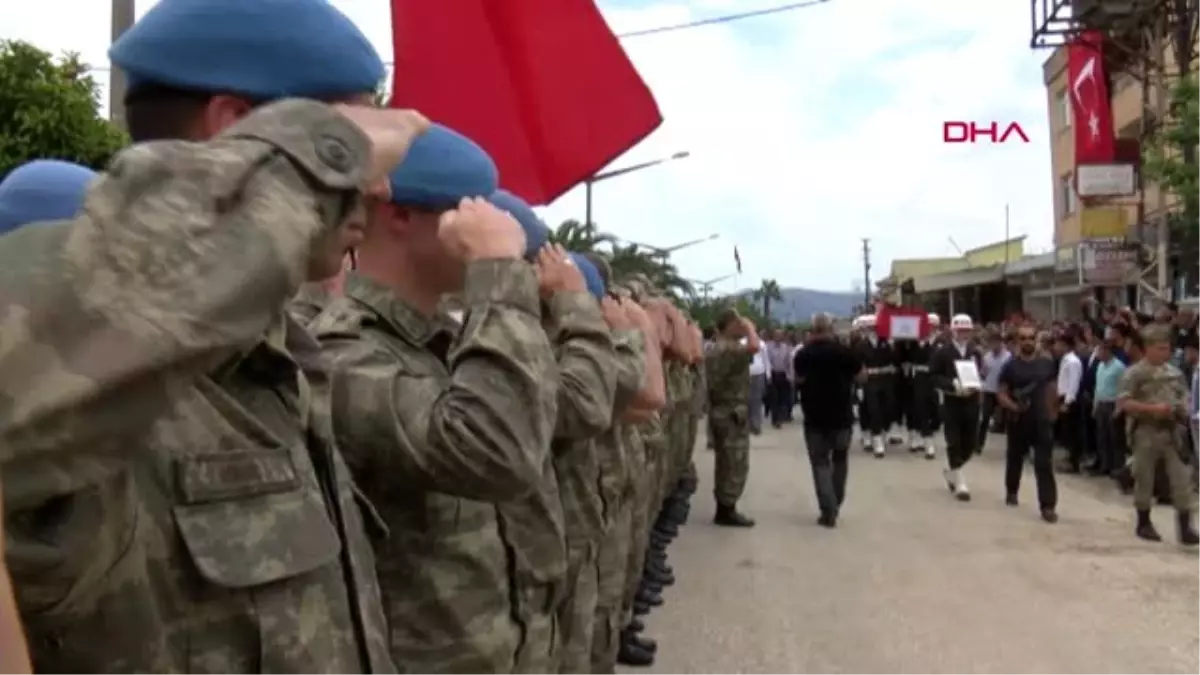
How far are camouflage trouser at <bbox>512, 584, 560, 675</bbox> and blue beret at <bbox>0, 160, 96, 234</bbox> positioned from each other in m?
1.15

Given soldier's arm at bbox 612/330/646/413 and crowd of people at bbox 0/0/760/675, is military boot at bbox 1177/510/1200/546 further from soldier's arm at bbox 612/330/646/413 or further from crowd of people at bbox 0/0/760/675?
crowd of people at bbox 0/0/760/675

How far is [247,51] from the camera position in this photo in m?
1.74

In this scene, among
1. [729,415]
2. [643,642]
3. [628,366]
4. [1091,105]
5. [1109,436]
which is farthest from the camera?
[1091,105]

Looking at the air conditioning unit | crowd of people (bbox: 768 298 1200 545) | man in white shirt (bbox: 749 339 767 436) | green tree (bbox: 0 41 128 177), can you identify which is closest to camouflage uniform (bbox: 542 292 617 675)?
green tree (bbox: 0 41 128 177)

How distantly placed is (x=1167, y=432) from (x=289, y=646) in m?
11.0

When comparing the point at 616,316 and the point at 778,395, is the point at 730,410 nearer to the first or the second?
the point at 616,316

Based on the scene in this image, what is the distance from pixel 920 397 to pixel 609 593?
14.8m

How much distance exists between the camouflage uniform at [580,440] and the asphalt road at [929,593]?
127 inches

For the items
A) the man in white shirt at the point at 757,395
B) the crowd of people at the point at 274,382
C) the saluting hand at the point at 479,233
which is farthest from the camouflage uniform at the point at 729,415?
the saluting hand at the point at 479,233

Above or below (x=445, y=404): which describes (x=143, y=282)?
above

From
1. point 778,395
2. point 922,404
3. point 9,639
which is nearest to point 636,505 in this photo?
point 9,639

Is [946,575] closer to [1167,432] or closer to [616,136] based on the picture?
[1167,432]

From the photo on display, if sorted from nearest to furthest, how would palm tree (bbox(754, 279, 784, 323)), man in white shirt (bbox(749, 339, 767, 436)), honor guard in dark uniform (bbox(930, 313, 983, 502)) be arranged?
→ honor guard in dark uniform (bbox(930, 313, 983, 502))
man in white shirt (bbox(749, 339, 767, 436))
palm tree (bbox(754, 279, 784, 323))

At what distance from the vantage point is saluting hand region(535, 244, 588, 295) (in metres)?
3.35
